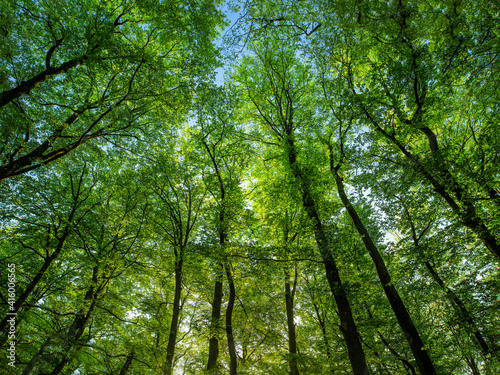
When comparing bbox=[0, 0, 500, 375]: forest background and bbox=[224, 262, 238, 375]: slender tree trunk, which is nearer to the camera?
bbox=[0, 0, 500, 375]: forest background

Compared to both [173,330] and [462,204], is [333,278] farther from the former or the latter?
[173,330]

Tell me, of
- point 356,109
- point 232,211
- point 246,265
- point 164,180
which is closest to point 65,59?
point 164,180

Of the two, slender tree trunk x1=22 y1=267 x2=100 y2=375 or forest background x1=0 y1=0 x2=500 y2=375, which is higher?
forest background x1=0 y1=0 x2=500 y2=375

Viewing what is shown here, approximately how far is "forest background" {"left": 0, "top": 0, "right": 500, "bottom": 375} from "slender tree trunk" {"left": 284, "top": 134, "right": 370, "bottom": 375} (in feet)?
0.20

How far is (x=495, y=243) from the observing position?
616 centimetres

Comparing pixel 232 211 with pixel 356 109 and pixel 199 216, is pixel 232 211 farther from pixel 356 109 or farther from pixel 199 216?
pixel 356 109

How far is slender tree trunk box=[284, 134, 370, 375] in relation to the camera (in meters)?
5.99

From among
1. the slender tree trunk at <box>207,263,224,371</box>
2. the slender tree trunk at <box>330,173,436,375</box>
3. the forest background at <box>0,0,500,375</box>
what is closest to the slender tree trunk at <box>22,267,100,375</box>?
the forest background at <box>0,0,500,375</box>

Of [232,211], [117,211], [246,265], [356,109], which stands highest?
[356,109]

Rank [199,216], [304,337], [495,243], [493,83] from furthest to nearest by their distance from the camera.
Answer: [304,337]
[199,216]
[495,243]
[493,83]

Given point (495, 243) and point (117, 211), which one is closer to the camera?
point (495, 243)

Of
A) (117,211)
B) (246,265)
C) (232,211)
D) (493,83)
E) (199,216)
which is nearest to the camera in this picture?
(493,83)

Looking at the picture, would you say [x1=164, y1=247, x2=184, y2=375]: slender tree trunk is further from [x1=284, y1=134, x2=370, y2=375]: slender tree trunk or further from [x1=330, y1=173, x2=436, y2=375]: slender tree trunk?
[x1=330, y1=173, x2=436, y2=375]: slender tree trunk

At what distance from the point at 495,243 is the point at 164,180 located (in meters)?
11.1
